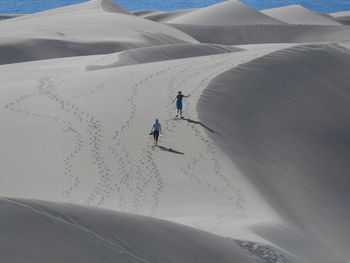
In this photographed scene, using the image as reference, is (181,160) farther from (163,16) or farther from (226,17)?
(163,16)

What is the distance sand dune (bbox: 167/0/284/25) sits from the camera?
52.1m

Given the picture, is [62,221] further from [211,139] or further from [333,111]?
[333,111]

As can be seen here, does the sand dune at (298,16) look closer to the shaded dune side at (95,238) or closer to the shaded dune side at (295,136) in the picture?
the shaded dune side at (295,136)

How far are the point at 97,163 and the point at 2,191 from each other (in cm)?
222

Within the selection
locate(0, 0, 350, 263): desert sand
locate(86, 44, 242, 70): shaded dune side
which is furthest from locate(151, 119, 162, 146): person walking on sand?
locate(86, 44, 242, 70): shaded dune side

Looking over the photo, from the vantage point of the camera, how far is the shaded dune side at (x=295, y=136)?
1264cm

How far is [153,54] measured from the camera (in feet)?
89.9

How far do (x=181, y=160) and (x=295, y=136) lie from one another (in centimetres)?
403

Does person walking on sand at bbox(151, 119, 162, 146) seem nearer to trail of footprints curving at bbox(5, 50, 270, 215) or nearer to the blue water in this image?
trail of footprints curving at bbox(5, 50, 270, 215)

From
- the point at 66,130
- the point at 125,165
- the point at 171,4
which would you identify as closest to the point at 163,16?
the point at 66,130

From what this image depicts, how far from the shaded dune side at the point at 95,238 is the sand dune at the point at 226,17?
43233 mm

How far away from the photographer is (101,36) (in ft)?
117

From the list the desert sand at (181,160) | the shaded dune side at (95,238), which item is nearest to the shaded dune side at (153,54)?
the desert sand at (181,160)

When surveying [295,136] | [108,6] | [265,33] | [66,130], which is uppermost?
[66,130]
